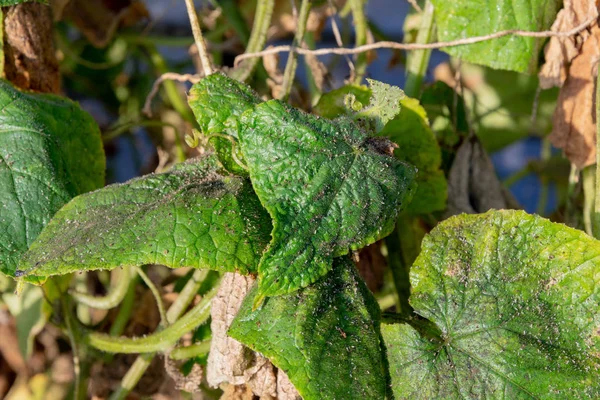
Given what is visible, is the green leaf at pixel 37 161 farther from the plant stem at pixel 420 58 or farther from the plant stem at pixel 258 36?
the plant stem at pixel 420 58

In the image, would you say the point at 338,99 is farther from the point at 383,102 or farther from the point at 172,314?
the point at 172,314

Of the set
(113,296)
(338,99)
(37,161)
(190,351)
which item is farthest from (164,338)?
(338,99)

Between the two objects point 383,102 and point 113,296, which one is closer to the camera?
point 383,102

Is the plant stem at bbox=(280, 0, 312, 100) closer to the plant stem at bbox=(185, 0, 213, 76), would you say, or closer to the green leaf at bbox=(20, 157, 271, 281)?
the plant stem at bbox=(185, 0, 213, 76)

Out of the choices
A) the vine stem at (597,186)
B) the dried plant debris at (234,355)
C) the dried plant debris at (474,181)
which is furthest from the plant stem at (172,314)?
the vine stem at (597,186)

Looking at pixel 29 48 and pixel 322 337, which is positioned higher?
pixel 29 48

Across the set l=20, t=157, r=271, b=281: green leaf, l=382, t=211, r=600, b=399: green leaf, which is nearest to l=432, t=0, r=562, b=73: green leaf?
l=382, t=211, r=600, b=399: green leaf
